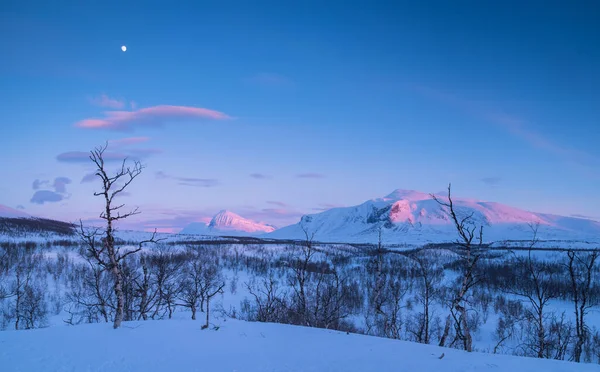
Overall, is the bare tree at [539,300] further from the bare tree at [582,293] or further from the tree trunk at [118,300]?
the tree trunk at [118,300]

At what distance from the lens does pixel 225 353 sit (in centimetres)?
1092

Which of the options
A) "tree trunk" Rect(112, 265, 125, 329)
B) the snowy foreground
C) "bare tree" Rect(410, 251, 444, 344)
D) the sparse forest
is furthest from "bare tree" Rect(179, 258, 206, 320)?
"bare tree" Rect(410, 251, 444, 344)

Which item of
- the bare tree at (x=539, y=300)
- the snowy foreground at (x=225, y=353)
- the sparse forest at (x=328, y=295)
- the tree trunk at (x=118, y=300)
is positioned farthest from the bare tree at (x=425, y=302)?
the tree trunk at (x=118, y=300)

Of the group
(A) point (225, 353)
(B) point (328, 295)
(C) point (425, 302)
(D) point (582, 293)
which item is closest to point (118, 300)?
(A) point (225, 353)

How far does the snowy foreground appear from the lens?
9.44 metres

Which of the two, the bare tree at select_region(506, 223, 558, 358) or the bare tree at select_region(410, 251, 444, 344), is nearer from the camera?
the bare tree at select_region(506, 223, 558, 358)

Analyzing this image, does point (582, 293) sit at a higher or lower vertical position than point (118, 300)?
lower

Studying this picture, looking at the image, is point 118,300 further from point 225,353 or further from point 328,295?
point 328,295

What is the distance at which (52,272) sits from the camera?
84.3m

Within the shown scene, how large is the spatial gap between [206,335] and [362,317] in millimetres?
58353

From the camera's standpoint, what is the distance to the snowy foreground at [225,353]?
944cm

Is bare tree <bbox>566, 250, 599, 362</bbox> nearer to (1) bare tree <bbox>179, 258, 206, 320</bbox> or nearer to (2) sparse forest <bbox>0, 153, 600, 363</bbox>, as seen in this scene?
(2) sparse forest <bbox>0, 153, 600, 363</bbox>

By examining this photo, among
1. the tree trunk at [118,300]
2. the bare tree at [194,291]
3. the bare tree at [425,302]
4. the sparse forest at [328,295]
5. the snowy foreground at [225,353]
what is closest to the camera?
the snowy foreground at [225,353]

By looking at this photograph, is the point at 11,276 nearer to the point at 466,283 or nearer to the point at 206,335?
the point at 206,335
